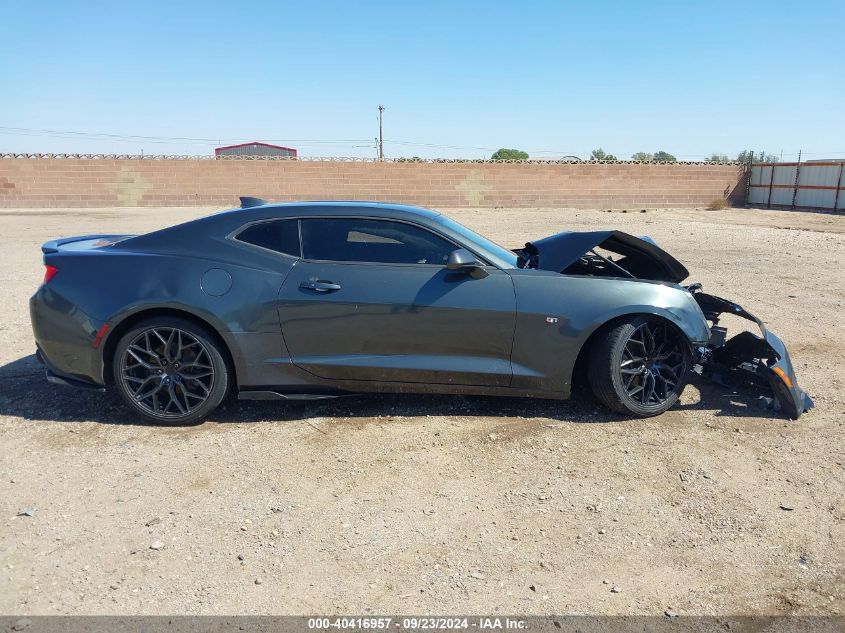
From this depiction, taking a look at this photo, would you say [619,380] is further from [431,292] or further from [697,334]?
[431,292]

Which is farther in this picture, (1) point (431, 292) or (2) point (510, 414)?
(2) point (510, 414)

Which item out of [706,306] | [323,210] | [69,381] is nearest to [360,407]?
[323,210]

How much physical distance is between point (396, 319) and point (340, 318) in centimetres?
37

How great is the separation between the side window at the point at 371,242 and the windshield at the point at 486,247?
6.6 inches

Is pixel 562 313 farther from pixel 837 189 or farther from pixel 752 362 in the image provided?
pixel 837 189

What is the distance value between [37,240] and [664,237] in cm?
1580

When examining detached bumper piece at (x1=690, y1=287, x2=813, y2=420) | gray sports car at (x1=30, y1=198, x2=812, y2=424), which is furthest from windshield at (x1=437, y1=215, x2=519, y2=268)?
detached bumper piece at (x1=690, y1=287, x2=813, y2=420)

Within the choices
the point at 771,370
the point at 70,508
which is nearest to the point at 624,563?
the point at 771,370

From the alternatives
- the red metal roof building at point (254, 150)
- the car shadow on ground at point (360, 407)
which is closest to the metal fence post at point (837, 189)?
the car shadow on ground at point (360, 407)

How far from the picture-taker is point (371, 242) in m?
4.29

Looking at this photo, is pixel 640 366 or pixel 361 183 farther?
pixel 361 183

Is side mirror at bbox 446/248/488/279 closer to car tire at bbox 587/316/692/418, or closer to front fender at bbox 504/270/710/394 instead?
front fender at bbox 504/270/710/394

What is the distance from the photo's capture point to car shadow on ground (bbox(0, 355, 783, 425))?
4422 mm

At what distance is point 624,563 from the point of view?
2893 mm
